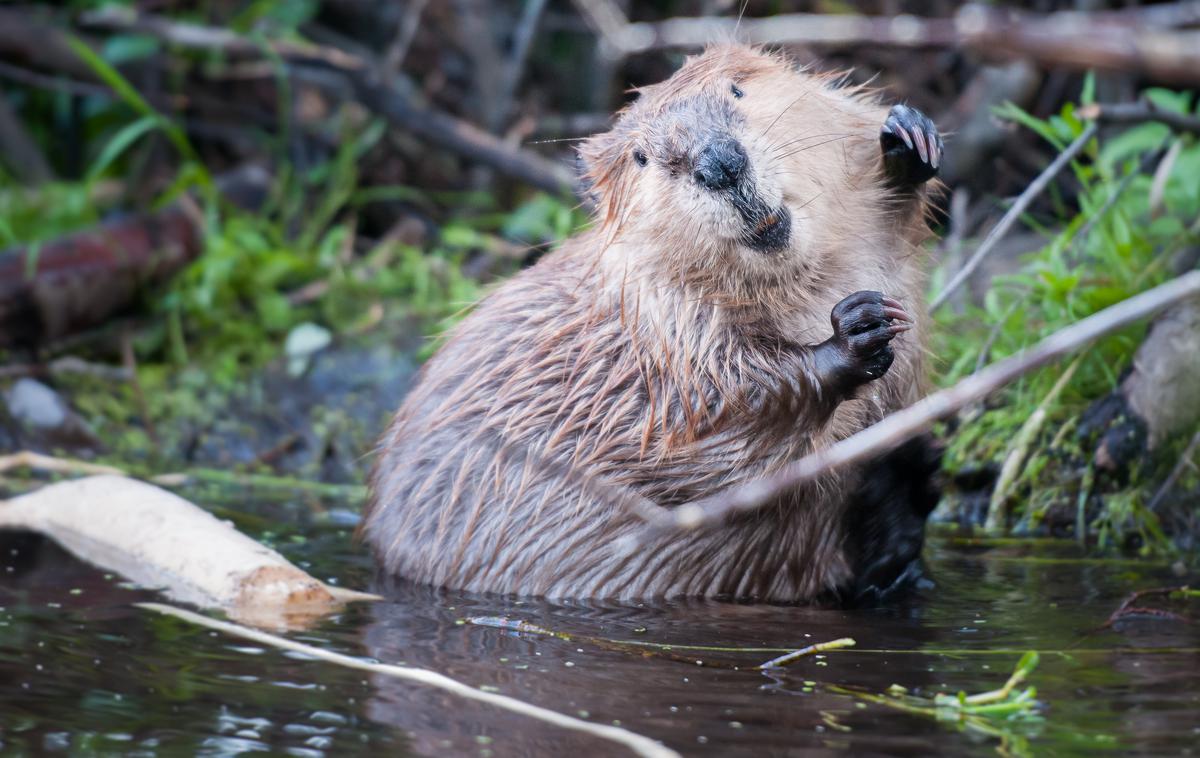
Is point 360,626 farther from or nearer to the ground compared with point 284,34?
nearer to the ground

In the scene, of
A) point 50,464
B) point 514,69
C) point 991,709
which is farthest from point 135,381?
point 991,709

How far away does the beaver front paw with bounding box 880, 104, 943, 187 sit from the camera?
263 centimetres

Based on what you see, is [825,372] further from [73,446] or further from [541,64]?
[541,64]

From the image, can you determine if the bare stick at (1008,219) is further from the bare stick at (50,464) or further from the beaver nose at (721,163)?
the bare stick at (50,464)

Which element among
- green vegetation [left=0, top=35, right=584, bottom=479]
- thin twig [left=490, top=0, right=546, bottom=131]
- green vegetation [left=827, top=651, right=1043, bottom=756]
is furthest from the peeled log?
thin twig [left=490, top=0, right=546, bottom=131]

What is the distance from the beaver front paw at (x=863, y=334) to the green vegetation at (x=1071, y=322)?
0.73 meters

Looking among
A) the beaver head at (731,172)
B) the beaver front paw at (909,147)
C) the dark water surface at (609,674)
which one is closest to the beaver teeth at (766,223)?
the beaver head at (731,172)

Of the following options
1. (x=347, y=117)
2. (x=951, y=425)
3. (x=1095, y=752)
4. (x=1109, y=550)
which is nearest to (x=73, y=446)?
(x=347, y=117)

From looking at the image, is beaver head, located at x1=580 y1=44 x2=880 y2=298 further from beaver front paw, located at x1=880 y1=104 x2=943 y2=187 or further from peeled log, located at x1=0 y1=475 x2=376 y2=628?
peeled log, located at x1=0 y1=475 x2=376 y2=628

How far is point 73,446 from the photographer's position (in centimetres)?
421

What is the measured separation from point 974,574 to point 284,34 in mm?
3619

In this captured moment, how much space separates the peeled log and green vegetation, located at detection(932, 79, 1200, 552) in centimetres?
142

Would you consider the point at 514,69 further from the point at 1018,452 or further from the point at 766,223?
the point at 766,223

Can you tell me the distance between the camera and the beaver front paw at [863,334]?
2.31m
